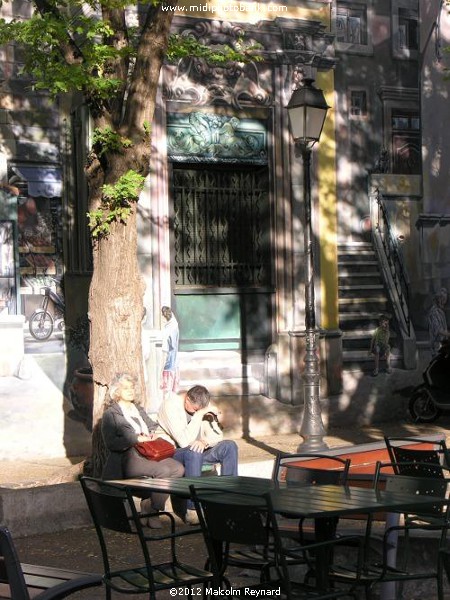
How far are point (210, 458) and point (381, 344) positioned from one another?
9359 millimetres

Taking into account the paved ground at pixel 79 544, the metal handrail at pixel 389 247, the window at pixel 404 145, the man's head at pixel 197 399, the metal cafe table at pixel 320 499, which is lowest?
the paved ground at pixel 79 544

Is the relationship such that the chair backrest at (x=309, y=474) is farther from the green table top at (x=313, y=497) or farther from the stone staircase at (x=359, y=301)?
the stone staircase at (x=359, y=301)

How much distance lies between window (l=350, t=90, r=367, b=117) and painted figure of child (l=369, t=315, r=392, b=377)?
3505mm

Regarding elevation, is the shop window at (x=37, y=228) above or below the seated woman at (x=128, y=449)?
above

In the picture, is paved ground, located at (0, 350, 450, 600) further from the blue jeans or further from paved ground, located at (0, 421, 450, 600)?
the blue jeans

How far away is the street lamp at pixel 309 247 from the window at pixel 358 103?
684 cm

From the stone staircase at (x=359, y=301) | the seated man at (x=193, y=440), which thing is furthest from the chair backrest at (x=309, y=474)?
the stone staircase at (x=359, y=301)

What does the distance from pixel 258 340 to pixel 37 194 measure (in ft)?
14.4

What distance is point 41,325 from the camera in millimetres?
16453

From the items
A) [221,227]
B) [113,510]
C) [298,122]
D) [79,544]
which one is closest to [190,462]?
[79,544]

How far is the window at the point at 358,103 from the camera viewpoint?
65.1 feet

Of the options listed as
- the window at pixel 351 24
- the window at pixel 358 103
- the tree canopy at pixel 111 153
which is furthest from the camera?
the window at pixel 358 103

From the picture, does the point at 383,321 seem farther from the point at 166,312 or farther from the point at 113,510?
the point at 113,510

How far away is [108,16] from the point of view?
12.5 m
